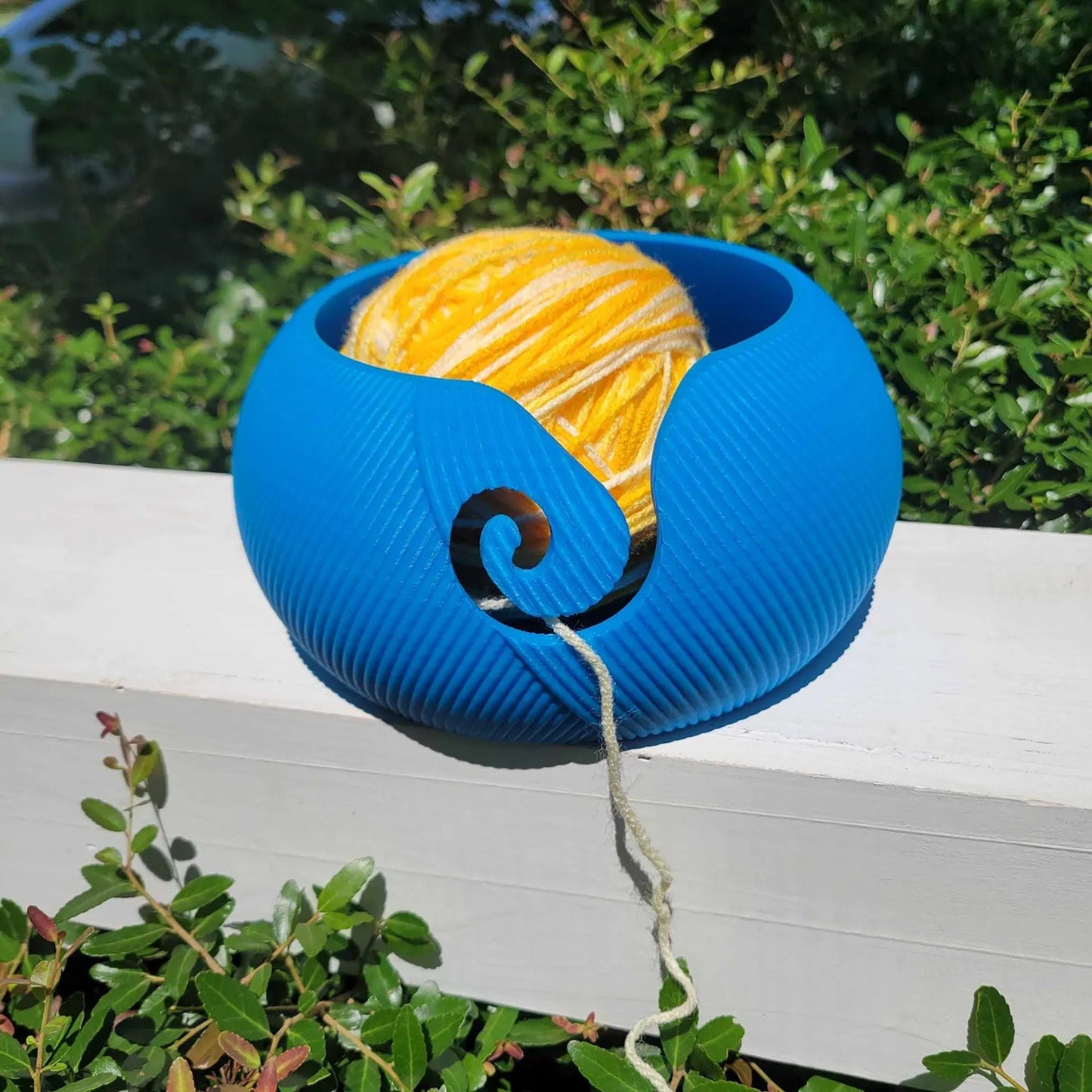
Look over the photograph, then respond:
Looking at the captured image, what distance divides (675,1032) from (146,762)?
0.62 m

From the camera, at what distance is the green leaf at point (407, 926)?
1.09m

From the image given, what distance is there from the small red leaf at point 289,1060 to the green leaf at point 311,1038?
0.17ft

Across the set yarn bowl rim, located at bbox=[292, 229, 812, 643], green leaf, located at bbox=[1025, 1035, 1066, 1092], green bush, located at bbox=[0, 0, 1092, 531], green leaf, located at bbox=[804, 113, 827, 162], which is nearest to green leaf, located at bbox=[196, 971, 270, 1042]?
yarn bowl rim, located at bbox=[292, 229, 812, 643]

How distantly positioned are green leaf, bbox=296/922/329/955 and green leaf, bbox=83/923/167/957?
6.5 inches

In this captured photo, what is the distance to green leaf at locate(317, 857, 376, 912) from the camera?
3.42 feet

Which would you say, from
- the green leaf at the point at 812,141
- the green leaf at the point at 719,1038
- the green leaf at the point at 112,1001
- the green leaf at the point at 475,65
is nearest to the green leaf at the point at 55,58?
the green leaf at the point at 475,65

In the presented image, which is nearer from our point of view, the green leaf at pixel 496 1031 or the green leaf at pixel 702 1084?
the green leaf at pixel 702 1084

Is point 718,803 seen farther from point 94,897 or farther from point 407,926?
point 94,897

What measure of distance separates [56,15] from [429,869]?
213 centimetres

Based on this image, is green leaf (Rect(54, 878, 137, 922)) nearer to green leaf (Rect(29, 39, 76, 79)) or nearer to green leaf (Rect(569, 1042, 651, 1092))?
green leaf (Rect(569, 1042, 651, 1092))

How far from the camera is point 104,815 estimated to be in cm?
108

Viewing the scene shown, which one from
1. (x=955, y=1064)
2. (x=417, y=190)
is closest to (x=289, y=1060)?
(x=955, y=1064)

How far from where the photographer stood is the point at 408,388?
0.83 m

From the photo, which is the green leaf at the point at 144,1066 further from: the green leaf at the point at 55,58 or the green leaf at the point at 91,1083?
the green leaf at the point at 55,58
